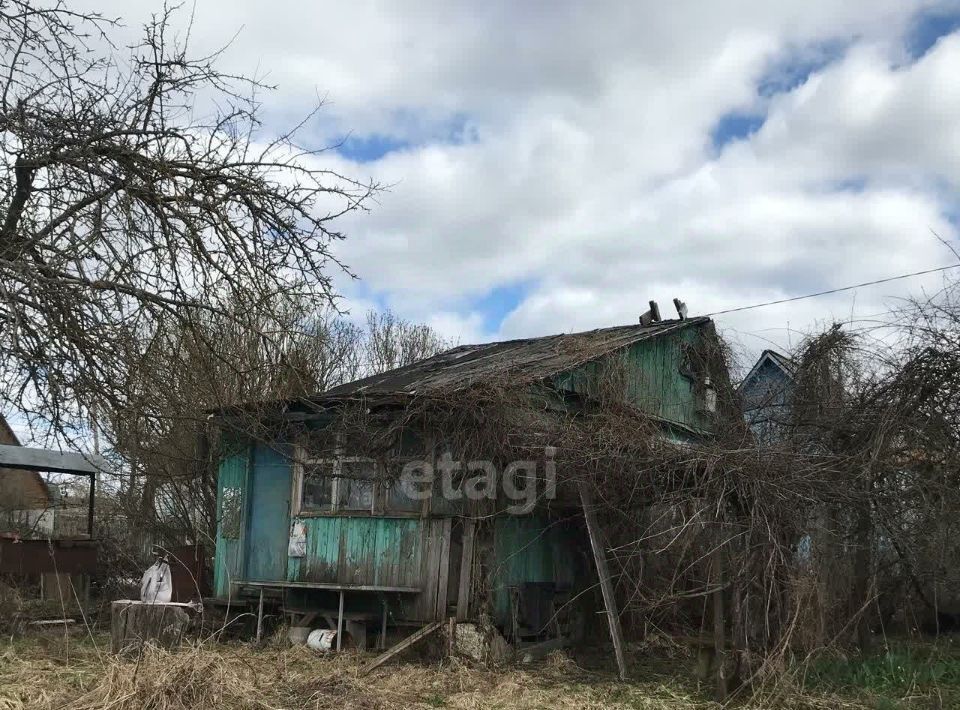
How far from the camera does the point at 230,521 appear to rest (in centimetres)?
1393

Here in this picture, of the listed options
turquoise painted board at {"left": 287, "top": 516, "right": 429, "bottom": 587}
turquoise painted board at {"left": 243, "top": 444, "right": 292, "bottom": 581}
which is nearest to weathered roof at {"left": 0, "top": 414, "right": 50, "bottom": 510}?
turquoise painted board at {"left": 243, "top": 444, "right": 292, "bottom": 581}

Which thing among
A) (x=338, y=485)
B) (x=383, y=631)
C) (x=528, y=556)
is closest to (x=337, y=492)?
(x=338, y=485)

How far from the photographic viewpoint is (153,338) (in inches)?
300

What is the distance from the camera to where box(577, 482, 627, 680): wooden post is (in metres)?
10.5

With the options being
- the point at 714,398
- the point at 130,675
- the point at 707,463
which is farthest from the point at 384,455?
the point at 714,398

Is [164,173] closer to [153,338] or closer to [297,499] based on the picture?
[153,338]

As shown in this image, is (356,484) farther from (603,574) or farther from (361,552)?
(603,574)

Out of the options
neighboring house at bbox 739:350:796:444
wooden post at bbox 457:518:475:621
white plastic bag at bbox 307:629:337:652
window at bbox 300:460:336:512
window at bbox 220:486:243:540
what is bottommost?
white plastic bag at bbox 307:629:337:652

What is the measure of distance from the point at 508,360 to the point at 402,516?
10.4 ft

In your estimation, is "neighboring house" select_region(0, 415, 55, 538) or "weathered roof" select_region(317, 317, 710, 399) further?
"neighboring house" select_region(0, 415, 55, 538)

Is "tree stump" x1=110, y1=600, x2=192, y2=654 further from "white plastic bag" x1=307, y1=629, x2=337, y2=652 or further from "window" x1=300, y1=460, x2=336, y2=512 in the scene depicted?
"window" x1=300, y1=460, x2=336, y2=512

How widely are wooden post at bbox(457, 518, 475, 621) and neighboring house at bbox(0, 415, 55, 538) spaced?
12891 mm

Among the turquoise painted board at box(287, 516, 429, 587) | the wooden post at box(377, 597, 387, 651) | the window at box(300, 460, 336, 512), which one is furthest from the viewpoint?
the window at box(300, 460, 336, 512)

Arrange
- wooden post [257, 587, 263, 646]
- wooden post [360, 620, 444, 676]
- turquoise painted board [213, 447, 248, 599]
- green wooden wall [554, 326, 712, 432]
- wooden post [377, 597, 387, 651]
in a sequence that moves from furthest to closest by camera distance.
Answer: green wooden wall [554, 326, 712, 432]
turquoise painted board [213, 447, 248, 599]
wooden post [257, 587, 263, 646]
wooden post [377, 597, 387, 651]
wooden post [360, 620, 444, 676]
